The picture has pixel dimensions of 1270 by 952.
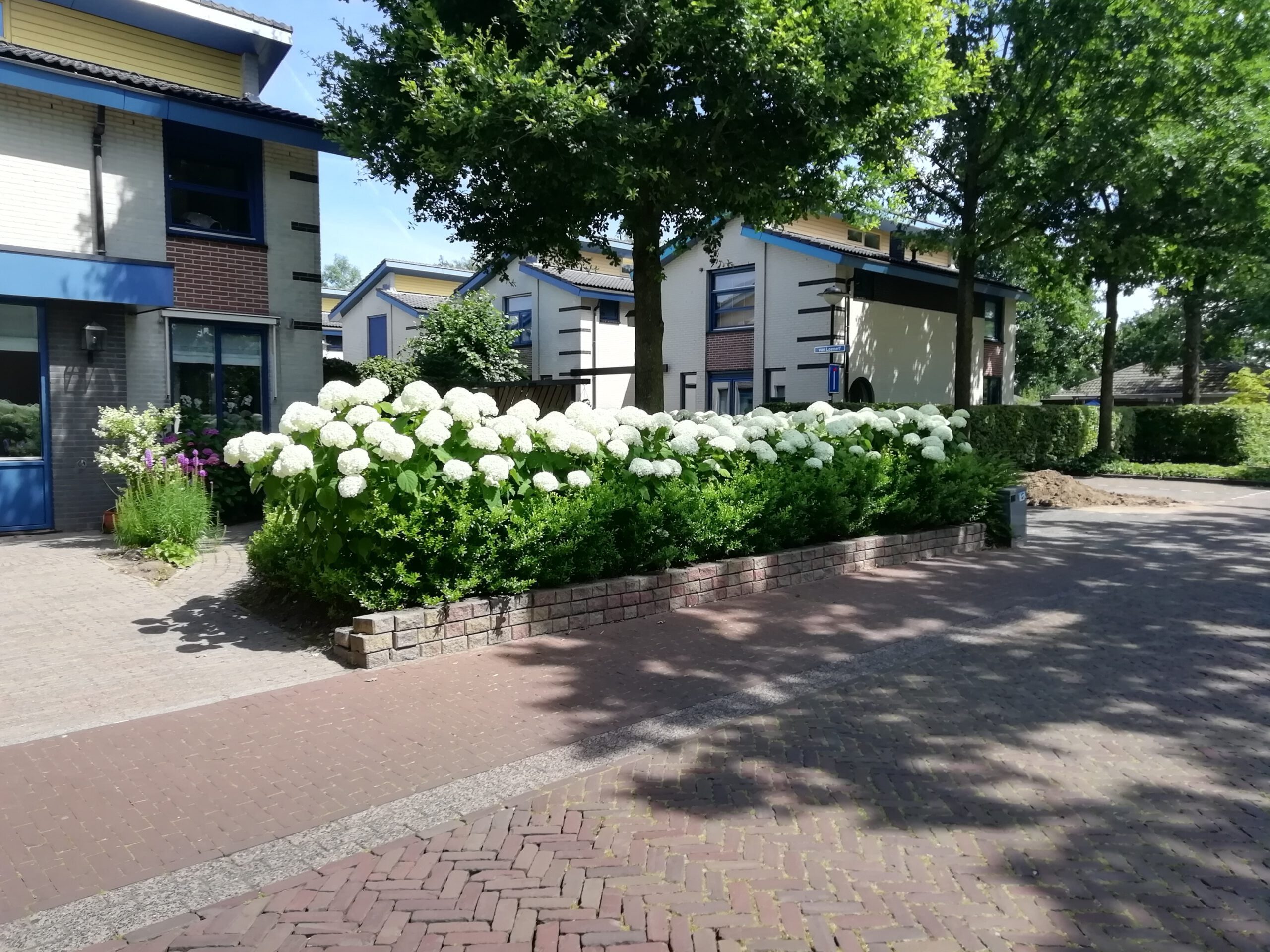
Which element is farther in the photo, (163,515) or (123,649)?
(163,515)

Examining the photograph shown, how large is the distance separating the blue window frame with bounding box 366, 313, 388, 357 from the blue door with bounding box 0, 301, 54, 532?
19.9m

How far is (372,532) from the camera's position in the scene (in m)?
6.10

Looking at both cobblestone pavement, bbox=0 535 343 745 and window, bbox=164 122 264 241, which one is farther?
window, bbox=164 122 264 241

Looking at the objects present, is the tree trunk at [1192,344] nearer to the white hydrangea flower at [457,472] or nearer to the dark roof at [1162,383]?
the dark roof at [1162,383]

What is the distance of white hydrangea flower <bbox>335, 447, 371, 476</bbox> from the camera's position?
19.5 ft

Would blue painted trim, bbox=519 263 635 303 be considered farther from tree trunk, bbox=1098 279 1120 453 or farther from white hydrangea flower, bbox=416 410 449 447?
white hydrangea flower, bbox=416 410 449 447

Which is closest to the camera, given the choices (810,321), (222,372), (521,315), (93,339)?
(93,339)

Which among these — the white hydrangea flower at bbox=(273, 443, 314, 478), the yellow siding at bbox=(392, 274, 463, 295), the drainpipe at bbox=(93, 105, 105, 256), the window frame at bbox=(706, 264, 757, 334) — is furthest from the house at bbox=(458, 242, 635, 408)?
the white hydrangea flower at bbox=(273, 443, 314, 478)

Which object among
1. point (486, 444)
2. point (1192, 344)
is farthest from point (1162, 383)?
point (486, 444)

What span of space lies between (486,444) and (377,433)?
0.82 metres

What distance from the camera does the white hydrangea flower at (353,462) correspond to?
596 centimetres

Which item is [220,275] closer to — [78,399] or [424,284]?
[78,399]

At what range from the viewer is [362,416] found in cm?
630

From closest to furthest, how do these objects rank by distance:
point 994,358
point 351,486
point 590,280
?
point 351,486 → point 590,280 → point 994,358
